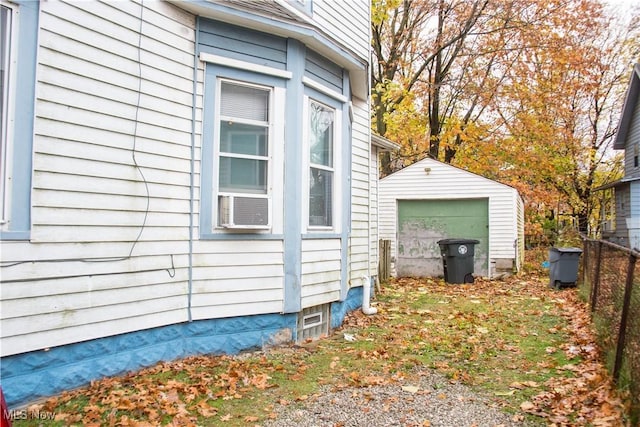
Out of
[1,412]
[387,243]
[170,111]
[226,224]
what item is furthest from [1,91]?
[387,243]

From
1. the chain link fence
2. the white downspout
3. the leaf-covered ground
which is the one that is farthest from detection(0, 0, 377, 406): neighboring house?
the chain link fence

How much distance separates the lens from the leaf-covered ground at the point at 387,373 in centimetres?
388

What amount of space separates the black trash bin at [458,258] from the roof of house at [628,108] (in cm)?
1156

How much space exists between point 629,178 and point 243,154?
61.3 feet

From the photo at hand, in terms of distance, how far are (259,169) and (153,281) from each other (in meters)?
1.83

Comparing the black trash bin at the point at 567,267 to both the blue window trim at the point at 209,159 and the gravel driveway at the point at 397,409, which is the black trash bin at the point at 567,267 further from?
the blue window trim at the point at 209,159

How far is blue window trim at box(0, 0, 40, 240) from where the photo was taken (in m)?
3.85

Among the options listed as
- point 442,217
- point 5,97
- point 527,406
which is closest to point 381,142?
Answer: point 442,217

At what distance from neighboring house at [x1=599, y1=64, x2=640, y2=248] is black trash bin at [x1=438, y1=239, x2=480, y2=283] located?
10223 mm

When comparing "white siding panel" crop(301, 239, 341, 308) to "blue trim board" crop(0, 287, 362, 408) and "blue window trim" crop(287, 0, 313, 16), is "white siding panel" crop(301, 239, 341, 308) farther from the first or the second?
"blue window trim" crop(287, 0, 313, 16)

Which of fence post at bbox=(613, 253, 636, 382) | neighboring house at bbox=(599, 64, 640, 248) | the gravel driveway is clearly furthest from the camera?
neighboring house at bbox=(599, 64, 640, 248)

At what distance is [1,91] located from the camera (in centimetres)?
382

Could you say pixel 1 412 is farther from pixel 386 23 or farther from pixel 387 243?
pixel 386 23

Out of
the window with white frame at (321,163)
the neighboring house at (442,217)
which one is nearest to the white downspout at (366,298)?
the window with white frame at (321,163)
